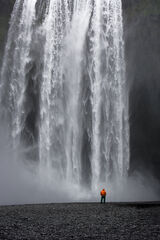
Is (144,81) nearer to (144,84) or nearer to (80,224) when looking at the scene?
(144,84)

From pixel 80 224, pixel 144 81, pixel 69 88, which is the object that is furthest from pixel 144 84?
pixel 80 224

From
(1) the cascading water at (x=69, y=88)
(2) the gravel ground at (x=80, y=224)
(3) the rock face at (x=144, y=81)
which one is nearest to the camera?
(2) the gravel ground at (x=80, y=224)

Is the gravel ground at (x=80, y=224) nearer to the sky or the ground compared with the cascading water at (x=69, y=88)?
nearer to the ground

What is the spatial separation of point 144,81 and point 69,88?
28.1 feet

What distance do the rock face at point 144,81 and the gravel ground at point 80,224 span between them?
700 inches

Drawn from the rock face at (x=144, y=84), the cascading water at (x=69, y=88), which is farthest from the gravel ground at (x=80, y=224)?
the rock face at (x=144, y=84)

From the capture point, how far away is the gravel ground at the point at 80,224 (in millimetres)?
12195

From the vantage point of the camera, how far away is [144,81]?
121 feet

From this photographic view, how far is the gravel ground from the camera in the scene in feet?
40.0

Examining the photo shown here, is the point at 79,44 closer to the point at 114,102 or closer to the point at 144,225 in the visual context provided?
the point at 114,102

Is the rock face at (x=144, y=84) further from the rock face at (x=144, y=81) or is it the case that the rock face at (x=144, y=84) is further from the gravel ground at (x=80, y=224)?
the gravel ground at (x=80, y=224)

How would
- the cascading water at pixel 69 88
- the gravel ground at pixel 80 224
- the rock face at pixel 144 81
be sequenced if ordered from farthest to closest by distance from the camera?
the rock face at pixel 144 81, the cascading water at pixel 69 88, the gravel ground at pixel 80 224

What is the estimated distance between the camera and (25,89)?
1391 inches

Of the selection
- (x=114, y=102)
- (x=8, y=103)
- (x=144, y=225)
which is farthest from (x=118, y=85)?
(x=144, y=225)
